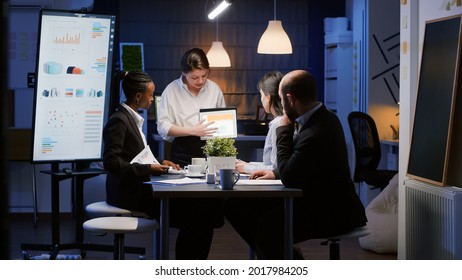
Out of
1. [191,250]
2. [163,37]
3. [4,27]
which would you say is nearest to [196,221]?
[191,250]

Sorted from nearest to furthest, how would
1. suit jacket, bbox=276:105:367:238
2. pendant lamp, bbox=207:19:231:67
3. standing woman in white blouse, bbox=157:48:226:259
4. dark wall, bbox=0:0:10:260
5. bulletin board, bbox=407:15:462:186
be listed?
dark wall, bbox=0:0:10:260, suit jacket, bbox=276:105:367:238, bulletin board, bbox=407:15:462:186, standing woman in white blouse, bbox=157:48:226:259, pendant lamp, bbox=207:19:231:67

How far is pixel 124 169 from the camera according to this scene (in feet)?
12.1

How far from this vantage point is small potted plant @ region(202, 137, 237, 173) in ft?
11.6

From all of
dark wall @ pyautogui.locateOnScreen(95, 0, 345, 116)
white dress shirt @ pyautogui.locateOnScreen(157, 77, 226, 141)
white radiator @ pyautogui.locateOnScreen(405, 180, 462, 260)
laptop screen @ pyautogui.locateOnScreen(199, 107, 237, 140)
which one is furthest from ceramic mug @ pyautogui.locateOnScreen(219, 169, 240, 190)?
dark wall @ pyautogui.locateOnScreen(95, 0, 345, 116)

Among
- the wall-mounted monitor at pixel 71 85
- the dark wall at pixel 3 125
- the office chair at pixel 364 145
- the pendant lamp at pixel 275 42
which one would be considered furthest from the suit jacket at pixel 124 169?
the pendant lamp at pixel 275 42

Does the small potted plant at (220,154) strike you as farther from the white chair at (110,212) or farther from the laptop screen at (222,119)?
the laptop screen at (222,119)

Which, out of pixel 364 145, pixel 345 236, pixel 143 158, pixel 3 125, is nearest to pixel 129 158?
pixel 143 158

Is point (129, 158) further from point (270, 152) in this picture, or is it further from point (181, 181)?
point (270, 152)

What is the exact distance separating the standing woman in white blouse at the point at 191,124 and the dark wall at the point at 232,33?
5458 millimetres

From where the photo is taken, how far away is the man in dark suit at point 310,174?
10.5 feet

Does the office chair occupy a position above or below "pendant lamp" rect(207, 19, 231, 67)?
below

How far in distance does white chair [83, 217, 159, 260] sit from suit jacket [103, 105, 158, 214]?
228 millimetres

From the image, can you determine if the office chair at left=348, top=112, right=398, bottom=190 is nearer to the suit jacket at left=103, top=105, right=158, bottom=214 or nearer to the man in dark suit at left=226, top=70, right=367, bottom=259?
the suit jacket at left=103, top=105, right=158, bottom=214

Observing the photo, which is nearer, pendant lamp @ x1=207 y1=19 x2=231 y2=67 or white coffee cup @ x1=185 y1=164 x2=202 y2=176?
white coffee cup @ x1=185 y1=164 x2=202 y2=176
